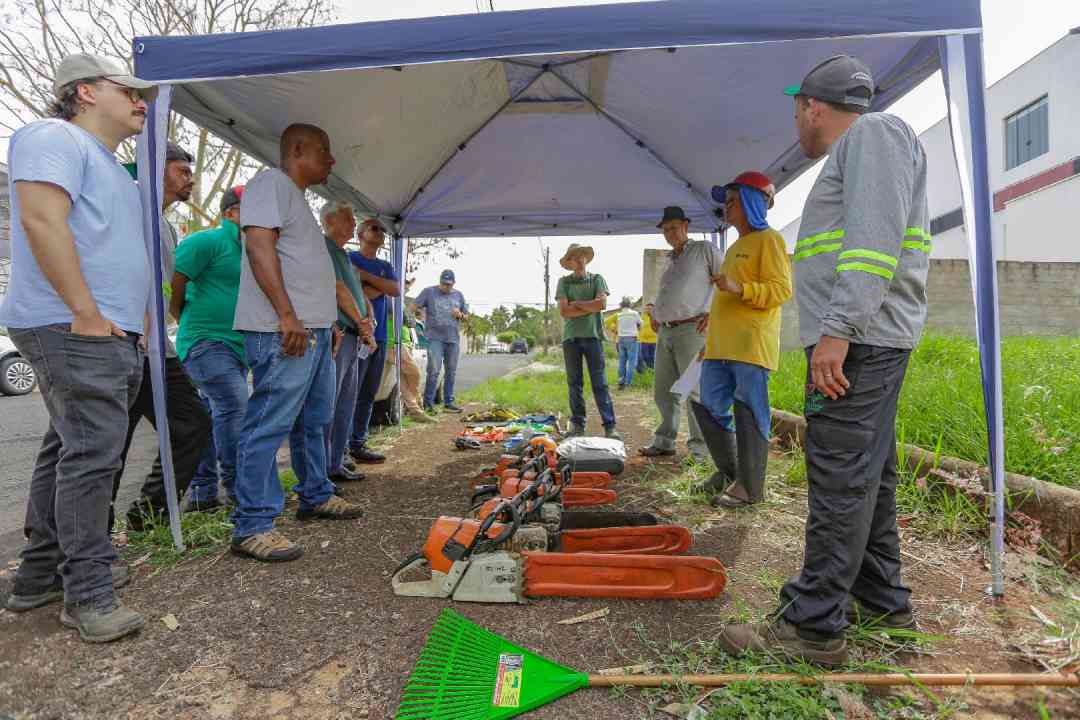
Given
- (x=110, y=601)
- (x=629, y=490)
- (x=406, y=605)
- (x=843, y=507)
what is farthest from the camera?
(x=629, y=490)

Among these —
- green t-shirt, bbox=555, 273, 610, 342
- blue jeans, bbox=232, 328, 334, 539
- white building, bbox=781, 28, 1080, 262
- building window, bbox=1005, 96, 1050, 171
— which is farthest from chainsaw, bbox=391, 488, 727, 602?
building window, bbox=1005, 96, 1050, 171

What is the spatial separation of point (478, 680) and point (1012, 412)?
351 cm

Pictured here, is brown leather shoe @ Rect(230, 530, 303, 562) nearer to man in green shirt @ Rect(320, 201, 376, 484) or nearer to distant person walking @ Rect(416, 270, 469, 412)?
man in green shirt @ Rect(320, 201, 376, 484)

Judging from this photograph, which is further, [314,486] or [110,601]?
[314,486]

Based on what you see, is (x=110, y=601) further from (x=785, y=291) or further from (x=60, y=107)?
(x=785, y=291)

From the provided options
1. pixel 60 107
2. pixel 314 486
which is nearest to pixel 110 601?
pixel 314 486

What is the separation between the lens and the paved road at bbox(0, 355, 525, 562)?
329 centimetres

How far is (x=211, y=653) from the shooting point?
6.42 feet

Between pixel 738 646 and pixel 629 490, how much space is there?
2.12 meters

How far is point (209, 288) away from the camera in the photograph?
3.19 metres

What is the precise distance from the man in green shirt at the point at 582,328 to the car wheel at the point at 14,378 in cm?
920

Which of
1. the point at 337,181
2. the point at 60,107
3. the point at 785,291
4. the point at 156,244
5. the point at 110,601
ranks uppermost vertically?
the point at 337,181

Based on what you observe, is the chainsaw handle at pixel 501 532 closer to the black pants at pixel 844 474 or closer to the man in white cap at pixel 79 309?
the black pants at pixel 844 474

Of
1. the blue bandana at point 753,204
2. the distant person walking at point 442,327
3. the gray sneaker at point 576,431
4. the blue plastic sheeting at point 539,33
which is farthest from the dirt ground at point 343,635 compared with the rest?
the distant person walking at point 442,327
